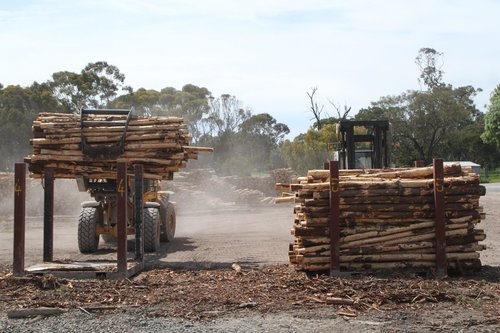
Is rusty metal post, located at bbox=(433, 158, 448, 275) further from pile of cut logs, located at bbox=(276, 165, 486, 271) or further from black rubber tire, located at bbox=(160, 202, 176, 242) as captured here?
black rubber tire, located at bbox=(160, 202, 176, 242)

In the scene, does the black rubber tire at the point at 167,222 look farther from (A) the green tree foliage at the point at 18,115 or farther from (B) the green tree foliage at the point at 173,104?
(B) the green tree foliage at the point at 173,104

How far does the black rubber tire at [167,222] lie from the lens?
695 inches

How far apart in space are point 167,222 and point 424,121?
52.2m

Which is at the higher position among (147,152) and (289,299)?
(147,152)

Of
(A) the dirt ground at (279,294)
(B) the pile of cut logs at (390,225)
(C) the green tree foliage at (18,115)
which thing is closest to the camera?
(A) the dirt ground at (279,294)

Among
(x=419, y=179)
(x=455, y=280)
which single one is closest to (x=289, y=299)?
(x=455, y=280)

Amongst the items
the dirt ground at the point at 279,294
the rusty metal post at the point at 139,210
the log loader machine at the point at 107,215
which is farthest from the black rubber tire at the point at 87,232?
the rusty metal post at the point at 139,210

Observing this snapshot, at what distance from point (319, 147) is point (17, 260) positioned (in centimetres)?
3740

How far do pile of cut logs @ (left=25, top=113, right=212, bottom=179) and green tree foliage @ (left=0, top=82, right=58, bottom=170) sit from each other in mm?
42626

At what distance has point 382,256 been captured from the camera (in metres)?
10.8

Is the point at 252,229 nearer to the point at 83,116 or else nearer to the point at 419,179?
the point at 83,116

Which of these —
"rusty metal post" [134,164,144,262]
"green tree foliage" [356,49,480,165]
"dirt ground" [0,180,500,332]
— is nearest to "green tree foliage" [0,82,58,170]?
"green tree foliage" [356,49,480,165]

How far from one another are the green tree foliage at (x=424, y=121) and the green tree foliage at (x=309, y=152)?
16.7m

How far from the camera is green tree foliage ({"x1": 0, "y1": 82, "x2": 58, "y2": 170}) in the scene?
180ft
